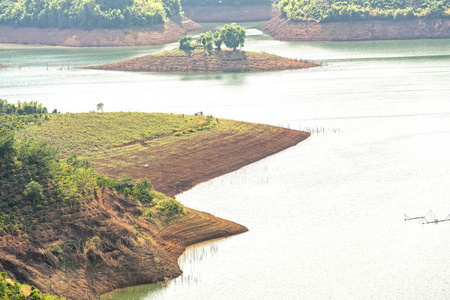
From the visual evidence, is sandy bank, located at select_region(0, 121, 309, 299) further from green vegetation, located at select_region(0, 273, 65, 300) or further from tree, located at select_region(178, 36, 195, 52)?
tree, located at select_region(178, 36, 195, 52)

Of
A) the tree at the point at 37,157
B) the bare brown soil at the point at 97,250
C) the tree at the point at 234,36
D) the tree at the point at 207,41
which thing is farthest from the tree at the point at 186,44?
the bare brown soil at the point at 97,250

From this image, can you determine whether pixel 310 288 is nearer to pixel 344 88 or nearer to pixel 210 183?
pixel 210 183

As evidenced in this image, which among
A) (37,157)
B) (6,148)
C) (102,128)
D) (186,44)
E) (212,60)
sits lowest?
(102,128)

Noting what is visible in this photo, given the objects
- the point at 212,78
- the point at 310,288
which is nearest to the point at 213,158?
the point at 310,288

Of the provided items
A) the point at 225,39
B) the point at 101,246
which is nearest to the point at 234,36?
the point at 225,39

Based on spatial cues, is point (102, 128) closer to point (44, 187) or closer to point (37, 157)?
point (37, 157)

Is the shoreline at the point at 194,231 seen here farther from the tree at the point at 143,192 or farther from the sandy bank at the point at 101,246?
the tree at the point at 143,192
